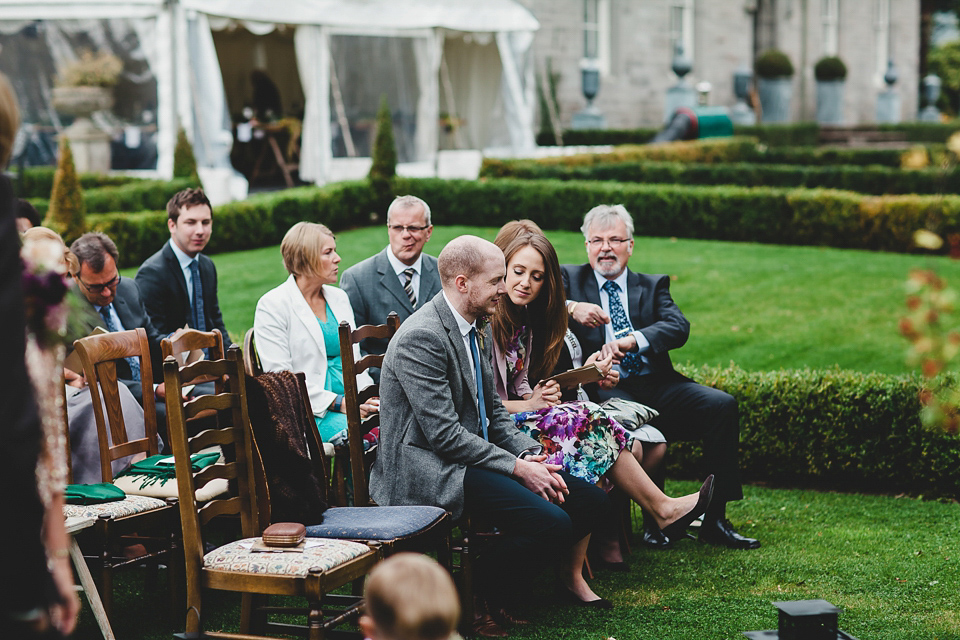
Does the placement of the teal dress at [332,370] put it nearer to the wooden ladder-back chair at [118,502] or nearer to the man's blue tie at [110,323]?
the wooden ladder-back chair at [118,502]

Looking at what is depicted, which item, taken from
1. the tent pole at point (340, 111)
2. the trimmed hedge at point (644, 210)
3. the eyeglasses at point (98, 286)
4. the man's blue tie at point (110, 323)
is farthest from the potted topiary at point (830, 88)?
the eyeglasses at point (98, 286)

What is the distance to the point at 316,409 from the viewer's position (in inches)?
202

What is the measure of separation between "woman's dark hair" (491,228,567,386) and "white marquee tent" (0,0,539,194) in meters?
11.1

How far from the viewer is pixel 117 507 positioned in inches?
161

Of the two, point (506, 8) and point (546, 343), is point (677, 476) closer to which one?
point (546, 343)

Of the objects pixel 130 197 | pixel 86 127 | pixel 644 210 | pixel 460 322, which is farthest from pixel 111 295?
pixel 86 127

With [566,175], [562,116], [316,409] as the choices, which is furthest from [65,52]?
[316,409]

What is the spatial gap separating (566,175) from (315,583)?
11.7m

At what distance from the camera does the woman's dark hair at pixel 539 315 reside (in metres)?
4.79

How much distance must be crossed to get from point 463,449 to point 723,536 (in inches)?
70.1

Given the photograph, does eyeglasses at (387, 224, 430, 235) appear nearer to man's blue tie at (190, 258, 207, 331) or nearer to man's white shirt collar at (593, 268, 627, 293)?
man's white shirt collar at (593, 268, 627, 293)

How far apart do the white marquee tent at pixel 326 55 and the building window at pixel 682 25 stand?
30.0ft

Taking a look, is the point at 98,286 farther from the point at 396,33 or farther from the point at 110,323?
the point at 396,33

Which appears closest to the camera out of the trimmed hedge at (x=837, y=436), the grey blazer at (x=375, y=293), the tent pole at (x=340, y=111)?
the grey blazer at (x=375, y=293)
